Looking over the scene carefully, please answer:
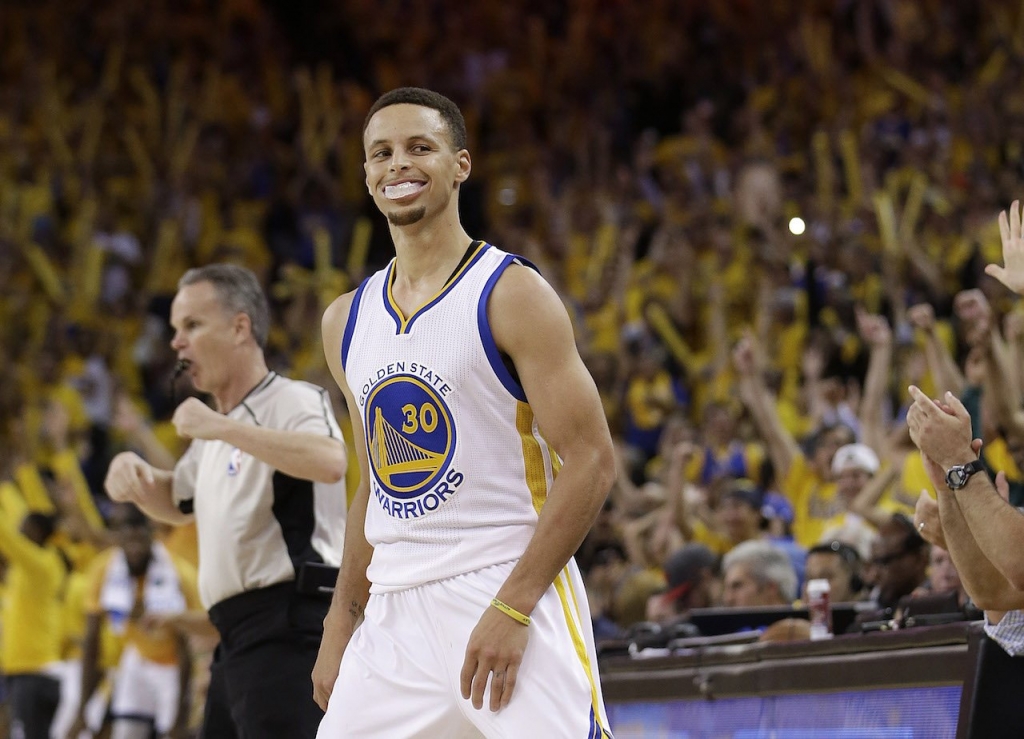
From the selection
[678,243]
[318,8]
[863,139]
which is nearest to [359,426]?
[678,243]

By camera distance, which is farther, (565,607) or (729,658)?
(729,658)

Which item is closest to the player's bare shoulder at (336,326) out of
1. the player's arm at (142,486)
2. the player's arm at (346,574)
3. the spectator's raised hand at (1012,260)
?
the player's arm at (346,574)

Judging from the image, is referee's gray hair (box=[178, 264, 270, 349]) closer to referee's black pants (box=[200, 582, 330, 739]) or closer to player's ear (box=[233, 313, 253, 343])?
player's ear (box=[233, 313, 253, 343])

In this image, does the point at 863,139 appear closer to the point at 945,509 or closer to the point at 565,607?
the point at 945,509

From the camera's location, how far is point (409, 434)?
3627 millimetres

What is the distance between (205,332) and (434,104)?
1.71 m

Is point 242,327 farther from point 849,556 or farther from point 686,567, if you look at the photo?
point 686,567

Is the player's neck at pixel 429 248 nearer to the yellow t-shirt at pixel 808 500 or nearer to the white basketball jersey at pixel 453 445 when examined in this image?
the white basketball jersey at pixel 453 445

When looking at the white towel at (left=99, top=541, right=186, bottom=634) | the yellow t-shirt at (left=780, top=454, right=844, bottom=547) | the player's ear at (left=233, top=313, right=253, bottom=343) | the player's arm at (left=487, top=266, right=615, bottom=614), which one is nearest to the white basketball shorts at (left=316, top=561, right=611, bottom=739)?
the player's arm at (left=487, top=266, right=615, bottom=614)

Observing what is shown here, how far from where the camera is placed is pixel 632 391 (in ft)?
39.0

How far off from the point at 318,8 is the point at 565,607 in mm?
17059

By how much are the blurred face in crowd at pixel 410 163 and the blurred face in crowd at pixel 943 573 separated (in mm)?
2798

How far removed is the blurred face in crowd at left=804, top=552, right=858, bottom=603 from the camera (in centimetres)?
701

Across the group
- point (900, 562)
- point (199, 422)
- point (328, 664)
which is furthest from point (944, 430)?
point (900, 562)
